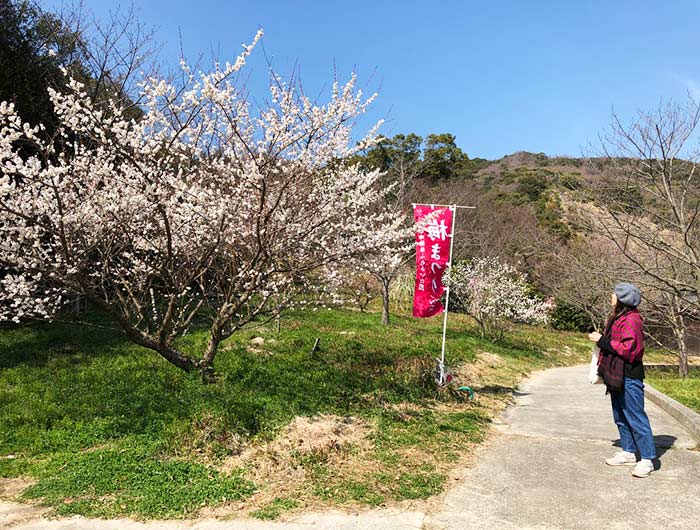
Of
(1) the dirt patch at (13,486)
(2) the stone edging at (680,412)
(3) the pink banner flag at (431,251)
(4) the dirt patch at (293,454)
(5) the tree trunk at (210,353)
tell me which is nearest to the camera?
(4) the dirt patch at (293,454)

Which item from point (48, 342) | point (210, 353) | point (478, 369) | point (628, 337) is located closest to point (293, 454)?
point (210, 353)

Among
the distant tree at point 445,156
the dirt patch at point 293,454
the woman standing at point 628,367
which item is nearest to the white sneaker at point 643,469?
the woman standing at point 628,367

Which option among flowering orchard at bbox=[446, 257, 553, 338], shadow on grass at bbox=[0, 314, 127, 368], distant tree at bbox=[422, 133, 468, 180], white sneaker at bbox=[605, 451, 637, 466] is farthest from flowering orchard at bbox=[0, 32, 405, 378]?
distant tree at bbox=[422, 133, 468, 180]

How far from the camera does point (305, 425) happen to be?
17.8 ft

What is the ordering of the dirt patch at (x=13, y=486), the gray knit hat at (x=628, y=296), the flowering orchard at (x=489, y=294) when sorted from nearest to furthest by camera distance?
the dirt patch at (x=13, y=486)
the gray knit hat at (x=628, y=296)
the flowering orchard at (x=489, y=294)

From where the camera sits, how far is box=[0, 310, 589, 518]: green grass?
13.1ft

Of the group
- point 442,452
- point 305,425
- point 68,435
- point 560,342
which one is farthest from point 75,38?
point 560,342

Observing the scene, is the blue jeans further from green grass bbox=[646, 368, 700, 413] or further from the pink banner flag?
the pink banner flag

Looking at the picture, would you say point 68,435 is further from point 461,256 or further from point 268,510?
point 461,256

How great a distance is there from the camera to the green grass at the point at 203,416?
3980 millimetres

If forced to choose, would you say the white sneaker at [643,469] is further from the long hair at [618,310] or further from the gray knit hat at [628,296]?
the gray knit hat at [628,296]

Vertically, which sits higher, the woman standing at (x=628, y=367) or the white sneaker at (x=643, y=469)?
the woman standing at (x=628, y=367)

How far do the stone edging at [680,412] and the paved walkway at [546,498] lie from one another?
0.14 meters

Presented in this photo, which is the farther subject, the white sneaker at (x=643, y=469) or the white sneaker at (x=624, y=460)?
the white sneaker at (x=624, y=460)
